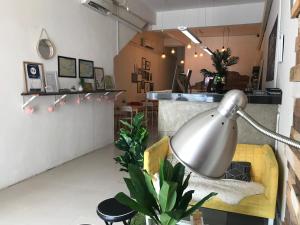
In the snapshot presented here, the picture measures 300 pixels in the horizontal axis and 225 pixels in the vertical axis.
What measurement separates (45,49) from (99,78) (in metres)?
1.65

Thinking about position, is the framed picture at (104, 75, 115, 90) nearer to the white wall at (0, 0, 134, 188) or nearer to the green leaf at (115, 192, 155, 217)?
the white wall at (0, 0, 134, 188)

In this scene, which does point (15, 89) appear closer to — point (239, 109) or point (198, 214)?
point (198, 214)

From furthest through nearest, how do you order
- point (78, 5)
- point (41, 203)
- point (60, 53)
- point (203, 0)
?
point (203, 0), point (78, 5), point (60, 53), point (41, 203)

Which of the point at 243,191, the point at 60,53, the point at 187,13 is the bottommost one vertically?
the point at 243,191

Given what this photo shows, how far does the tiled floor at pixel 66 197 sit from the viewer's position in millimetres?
2654

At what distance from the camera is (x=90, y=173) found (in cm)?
412

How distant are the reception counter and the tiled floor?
100cm

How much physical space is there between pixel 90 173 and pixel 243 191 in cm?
255

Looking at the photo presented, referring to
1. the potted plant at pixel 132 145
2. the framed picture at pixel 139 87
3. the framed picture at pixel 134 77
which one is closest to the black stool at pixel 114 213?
the potted plant at pixel 132 145

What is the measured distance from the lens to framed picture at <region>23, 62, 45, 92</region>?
3.71 metres

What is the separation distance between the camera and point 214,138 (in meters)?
0.55

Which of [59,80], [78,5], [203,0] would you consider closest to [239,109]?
[59,80]

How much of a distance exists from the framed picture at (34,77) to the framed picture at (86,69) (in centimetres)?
105

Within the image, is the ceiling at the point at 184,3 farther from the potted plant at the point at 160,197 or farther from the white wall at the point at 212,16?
the potted plant at the point at 160,197
